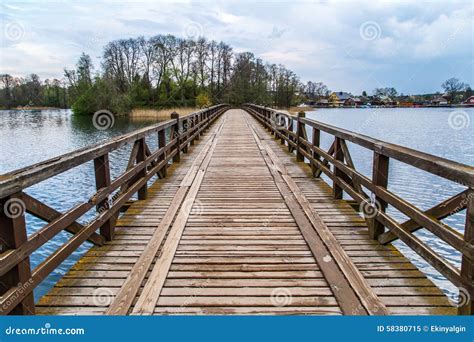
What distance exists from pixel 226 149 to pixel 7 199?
29.2ft

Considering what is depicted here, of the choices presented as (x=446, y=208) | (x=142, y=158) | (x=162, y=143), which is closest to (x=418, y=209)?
(x=446, y=208)

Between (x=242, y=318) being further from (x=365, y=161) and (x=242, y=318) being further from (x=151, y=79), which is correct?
(x=151, y=79)

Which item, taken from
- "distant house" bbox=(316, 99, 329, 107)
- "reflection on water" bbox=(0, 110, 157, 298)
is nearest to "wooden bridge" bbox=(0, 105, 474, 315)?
"reflection on water" bbox=(0, 110, 157, 298)

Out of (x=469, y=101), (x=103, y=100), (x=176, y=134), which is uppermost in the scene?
(x=469, y=101)

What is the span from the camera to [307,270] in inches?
126

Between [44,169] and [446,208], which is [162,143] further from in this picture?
[446,208]

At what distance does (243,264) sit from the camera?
3.32 metres

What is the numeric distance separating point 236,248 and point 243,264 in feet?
1.25

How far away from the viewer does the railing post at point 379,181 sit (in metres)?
3.80

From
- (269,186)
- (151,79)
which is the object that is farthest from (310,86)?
(269,186)

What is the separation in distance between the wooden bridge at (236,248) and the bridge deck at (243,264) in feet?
0.04

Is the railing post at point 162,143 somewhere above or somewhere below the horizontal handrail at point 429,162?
below

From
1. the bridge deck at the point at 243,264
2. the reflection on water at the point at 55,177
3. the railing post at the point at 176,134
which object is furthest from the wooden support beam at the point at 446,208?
the railing post at the point at 176,134

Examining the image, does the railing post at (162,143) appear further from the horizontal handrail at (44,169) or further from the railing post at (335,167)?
the railing post at (335,167)
